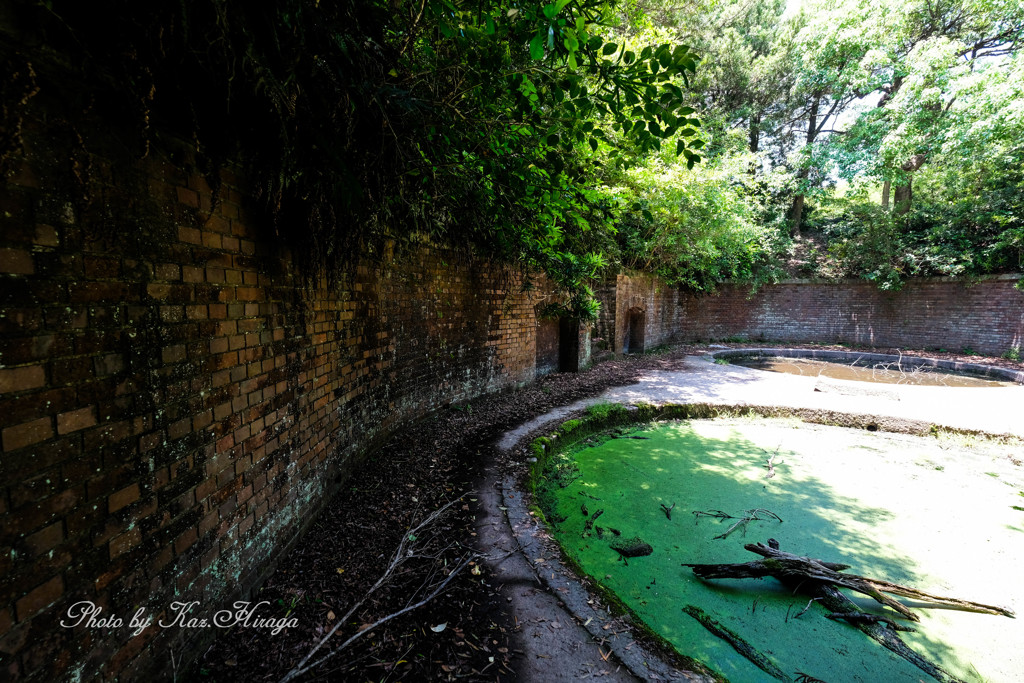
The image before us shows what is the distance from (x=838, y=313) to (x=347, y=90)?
55.3 feet

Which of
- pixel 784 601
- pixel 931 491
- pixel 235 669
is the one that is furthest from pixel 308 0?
pixel 931 491

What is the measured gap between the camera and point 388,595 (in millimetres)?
2088

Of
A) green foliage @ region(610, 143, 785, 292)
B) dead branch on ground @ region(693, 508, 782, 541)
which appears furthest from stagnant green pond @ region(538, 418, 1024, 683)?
green foliage @ region(610, 143, 785, 292)

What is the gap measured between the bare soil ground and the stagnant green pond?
29.0 inches

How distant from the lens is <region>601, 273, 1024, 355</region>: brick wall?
36.7 feet

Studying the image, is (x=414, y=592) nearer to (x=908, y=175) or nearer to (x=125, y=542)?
(x=125, y=542)

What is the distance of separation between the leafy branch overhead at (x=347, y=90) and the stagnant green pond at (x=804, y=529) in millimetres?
2564

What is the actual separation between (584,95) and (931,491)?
499 centimetres

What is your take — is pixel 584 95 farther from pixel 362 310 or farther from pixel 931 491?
pixel 931 491

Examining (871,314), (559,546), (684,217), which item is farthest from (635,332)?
(559,546)

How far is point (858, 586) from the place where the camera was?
248 centimetres

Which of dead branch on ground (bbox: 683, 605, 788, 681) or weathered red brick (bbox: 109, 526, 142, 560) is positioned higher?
weathered red brick (bbox: 109, 526, 142, 560)

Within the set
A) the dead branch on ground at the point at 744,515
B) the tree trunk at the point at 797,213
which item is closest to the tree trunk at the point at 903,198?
the tree trunk at the point at 797,213

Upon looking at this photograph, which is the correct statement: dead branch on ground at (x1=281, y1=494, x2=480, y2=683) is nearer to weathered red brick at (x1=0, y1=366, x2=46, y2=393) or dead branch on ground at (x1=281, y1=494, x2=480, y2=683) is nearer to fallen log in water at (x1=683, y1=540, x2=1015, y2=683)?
weathered red brick at (x1=0, y1=366, x2=46, y2=393)
